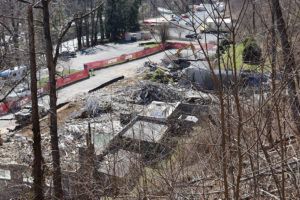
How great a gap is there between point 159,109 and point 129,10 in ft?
108

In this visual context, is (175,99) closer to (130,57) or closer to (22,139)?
(22,139)

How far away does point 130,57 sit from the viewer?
1400 inches

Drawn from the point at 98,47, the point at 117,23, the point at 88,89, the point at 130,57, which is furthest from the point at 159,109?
the point at 117,23

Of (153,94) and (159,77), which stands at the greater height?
(159,77)

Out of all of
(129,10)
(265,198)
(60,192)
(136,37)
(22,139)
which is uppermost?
(129,10)

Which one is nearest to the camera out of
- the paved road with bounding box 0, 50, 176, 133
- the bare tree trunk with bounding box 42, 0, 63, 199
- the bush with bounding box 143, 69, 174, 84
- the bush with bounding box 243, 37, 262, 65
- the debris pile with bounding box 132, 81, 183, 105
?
the bush with bounding box 243, 37, 262, 65

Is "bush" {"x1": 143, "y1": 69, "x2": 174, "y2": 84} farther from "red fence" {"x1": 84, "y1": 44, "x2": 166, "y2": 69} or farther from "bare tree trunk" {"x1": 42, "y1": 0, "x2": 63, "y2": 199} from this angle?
"bare tree trunk" {"x1": 42, "y1": 0, "x2": 63, "y2": 199}

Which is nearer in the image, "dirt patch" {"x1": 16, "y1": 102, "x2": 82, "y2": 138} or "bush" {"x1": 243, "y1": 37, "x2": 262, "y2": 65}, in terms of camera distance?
"bush" {"x1": 243, "y1": 37, "x2": 262, "y2": 65}

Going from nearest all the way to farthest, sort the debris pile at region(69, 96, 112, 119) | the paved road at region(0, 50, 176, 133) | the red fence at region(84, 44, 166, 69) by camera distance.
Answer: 1. the debris pile at region(69, 96, 112, 119)
2. the paved road at region(0, 50, 176, 133)
3. the red fence at region(84, 44, 166, 69)

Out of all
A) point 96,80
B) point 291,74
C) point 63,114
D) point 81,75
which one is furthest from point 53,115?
point 81,75

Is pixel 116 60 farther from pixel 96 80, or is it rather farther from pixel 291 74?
pixel 291 74

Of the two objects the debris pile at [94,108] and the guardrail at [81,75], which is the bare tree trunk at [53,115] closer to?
the debris pile at [94,108]

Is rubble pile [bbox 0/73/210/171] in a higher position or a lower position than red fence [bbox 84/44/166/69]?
lower

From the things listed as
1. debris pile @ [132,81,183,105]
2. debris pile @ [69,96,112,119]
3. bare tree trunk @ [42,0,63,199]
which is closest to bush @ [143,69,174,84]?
debris pile @ [132,81,183,105]
